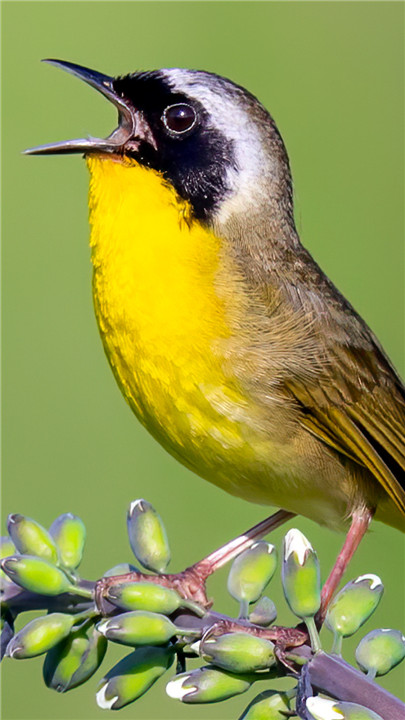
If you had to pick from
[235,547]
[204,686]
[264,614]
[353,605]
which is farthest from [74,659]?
[235,547]

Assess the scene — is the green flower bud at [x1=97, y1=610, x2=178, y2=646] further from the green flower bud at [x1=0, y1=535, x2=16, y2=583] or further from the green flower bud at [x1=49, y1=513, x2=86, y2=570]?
the green flower bud at [x1=0, y1=535, x2=16, y2=583]

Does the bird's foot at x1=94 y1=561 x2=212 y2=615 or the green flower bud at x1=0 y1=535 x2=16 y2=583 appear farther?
the bird's foot at x1=94 y1=561 x2=212 y2=615

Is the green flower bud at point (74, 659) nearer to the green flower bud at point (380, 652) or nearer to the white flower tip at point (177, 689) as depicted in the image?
the white flower tip at point (177, 689)

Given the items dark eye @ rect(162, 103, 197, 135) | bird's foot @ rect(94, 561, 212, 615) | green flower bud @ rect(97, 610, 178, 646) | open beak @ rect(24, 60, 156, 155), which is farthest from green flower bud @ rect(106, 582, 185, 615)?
dark eye @ rect(162, 103, 197, 135)

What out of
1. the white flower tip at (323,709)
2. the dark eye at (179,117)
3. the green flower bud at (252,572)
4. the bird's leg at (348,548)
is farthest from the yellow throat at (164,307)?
the white flower tip at (323,709)

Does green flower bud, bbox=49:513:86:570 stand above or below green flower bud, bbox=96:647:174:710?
above

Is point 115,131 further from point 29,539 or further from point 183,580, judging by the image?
point 29,539

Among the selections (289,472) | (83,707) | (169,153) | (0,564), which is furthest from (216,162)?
(83,707)
